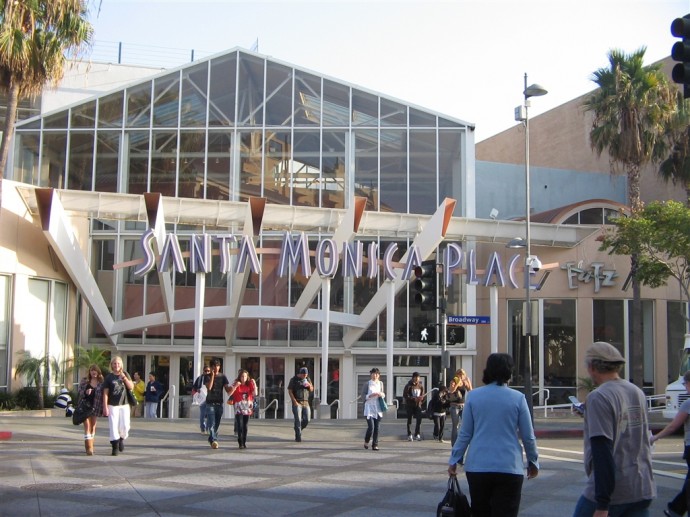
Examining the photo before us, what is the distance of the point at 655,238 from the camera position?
966 inches

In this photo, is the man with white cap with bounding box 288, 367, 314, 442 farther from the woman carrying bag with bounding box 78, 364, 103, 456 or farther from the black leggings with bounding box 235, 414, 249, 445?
the woman carrying bag with bounding box 78, 364, 103, 456

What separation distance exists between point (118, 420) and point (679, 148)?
24.0m

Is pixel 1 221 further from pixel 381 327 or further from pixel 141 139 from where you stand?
pixel 381 327

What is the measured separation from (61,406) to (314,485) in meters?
16.0

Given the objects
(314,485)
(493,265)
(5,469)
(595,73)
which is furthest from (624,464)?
(595,73)

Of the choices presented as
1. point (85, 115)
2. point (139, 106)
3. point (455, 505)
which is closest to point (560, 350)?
point (139, 106)

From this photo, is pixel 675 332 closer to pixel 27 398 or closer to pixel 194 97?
pixel 194 97

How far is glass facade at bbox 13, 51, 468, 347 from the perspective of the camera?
30.5 meters

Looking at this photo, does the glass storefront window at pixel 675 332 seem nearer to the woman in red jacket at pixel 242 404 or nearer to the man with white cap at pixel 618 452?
the woman in red jacket at pixel 242 404

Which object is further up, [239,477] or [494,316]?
[494,316]

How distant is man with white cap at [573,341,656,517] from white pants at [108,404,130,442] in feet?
33.8

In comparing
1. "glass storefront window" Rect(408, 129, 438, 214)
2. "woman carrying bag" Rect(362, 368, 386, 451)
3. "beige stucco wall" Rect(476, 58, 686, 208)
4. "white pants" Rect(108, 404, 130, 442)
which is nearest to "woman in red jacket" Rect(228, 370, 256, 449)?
"white pants" Rect(108, 404, 130, 442)

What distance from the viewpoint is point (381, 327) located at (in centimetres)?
3016

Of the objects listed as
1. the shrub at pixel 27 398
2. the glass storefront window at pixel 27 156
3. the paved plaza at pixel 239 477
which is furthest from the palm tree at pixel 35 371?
the glass storefront window at pixel 27 156
